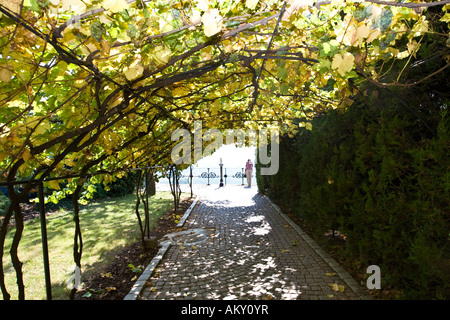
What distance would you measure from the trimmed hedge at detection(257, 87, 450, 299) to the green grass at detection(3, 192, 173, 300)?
13.6 ft

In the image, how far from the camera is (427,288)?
2.88 m

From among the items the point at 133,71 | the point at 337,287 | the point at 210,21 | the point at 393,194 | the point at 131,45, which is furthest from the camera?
the point at 337,287

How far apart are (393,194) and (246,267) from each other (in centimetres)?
254

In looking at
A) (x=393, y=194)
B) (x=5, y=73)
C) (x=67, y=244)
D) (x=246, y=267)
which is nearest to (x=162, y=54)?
(x=5, y=73)

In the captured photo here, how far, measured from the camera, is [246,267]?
478 centimetres

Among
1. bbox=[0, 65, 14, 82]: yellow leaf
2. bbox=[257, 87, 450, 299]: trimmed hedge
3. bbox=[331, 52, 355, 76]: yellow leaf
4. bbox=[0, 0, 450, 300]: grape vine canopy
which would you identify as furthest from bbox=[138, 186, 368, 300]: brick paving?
bbox=[0, 65, 14, 82]: yellow leaf

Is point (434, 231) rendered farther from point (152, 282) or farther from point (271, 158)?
point (271, 158)

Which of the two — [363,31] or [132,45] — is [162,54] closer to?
[132,45]

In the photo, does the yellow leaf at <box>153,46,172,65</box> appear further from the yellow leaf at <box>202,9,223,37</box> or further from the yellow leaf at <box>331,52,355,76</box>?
the yellow leaf at <box>331,52,355,76</box>

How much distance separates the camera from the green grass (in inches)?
181

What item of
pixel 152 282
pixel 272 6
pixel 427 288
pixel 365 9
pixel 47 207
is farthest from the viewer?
pixel 47 207

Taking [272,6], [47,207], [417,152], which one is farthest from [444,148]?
[47,207]

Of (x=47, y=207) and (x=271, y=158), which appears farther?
(x=271, y=158)
